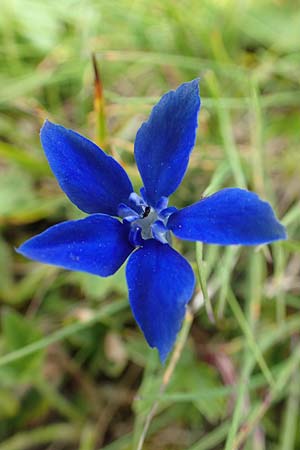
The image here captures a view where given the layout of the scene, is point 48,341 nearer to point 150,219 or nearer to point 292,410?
point 150,219

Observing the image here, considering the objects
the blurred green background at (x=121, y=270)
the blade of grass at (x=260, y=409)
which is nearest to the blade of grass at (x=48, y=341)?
the blurred green background at (x=121, y=270)

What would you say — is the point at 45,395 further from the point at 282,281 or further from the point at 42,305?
the point at 282,281

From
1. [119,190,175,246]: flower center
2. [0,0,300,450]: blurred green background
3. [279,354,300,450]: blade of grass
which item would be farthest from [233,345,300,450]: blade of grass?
[119,190,175,246]: flower center

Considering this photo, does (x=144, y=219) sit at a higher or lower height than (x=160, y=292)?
higher

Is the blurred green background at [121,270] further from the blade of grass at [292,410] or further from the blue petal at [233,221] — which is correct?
the blue petal at [233,221]

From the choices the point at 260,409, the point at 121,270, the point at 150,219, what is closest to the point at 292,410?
the point at 260,409

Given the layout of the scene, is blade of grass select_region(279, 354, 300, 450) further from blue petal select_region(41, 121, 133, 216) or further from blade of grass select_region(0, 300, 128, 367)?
blue petal select_region(41, 121, 133, 216)

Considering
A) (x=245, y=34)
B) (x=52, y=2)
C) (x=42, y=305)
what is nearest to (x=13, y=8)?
(x=52, y=2)
